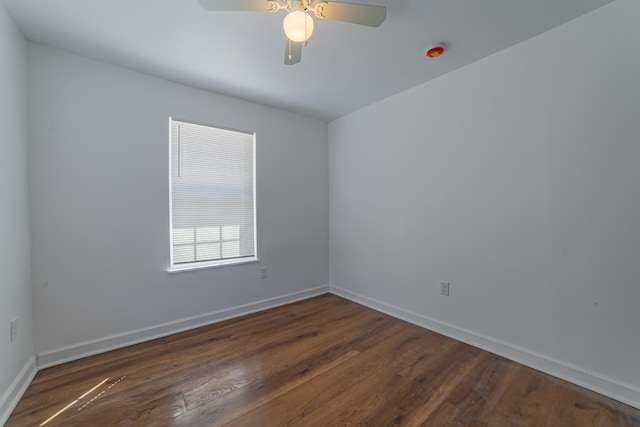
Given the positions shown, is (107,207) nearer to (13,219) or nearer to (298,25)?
(13,219)

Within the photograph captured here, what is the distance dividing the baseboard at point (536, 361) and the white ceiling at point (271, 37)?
2167 millimetres

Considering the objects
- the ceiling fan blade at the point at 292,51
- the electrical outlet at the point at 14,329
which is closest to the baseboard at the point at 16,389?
the electrical outlet at the point at 14,329

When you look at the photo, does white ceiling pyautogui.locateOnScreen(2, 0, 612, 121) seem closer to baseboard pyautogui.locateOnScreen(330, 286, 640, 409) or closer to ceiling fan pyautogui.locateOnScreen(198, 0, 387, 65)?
ceiling fan pyautogui.locateOnScreen(198, 0, 387, 65)

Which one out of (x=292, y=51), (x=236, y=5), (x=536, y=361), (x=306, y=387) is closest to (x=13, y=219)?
(x=236, y=5)

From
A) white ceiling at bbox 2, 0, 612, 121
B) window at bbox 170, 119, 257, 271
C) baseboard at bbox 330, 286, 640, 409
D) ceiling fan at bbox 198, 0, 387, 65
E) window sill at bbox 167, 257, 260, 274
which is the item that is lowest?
baseboard at bbox 330, 286, 640, 409

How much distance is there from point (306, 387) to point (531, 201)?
2085mm

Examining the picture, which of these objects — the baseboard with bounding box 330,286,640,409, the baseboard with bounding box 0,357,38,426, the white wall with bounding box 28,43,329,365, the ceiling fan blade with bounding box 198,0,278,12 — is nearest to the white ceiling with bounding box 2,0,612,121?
the white wall with bounding box 28,43,329,365

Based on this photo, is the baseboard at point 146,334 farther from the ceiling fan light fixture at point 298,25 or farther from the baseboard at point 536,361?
the ceiling fan light fixture at point 298,25

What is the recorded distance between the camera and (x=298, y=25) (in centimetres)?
134

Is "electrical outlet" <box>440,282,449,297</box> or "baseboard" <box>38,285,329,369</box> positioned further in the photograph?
"electrical outlet" <box>440,282,449,297</box>

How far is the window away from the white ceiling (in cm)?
56

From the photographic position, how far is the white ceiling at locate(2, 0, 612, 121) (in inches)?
63.6

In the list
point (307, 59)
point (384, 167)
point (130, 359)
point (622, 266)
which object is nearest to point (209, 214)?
point (130, 359)

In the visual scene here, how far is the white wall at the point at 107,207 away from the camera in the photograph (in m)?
1.95
